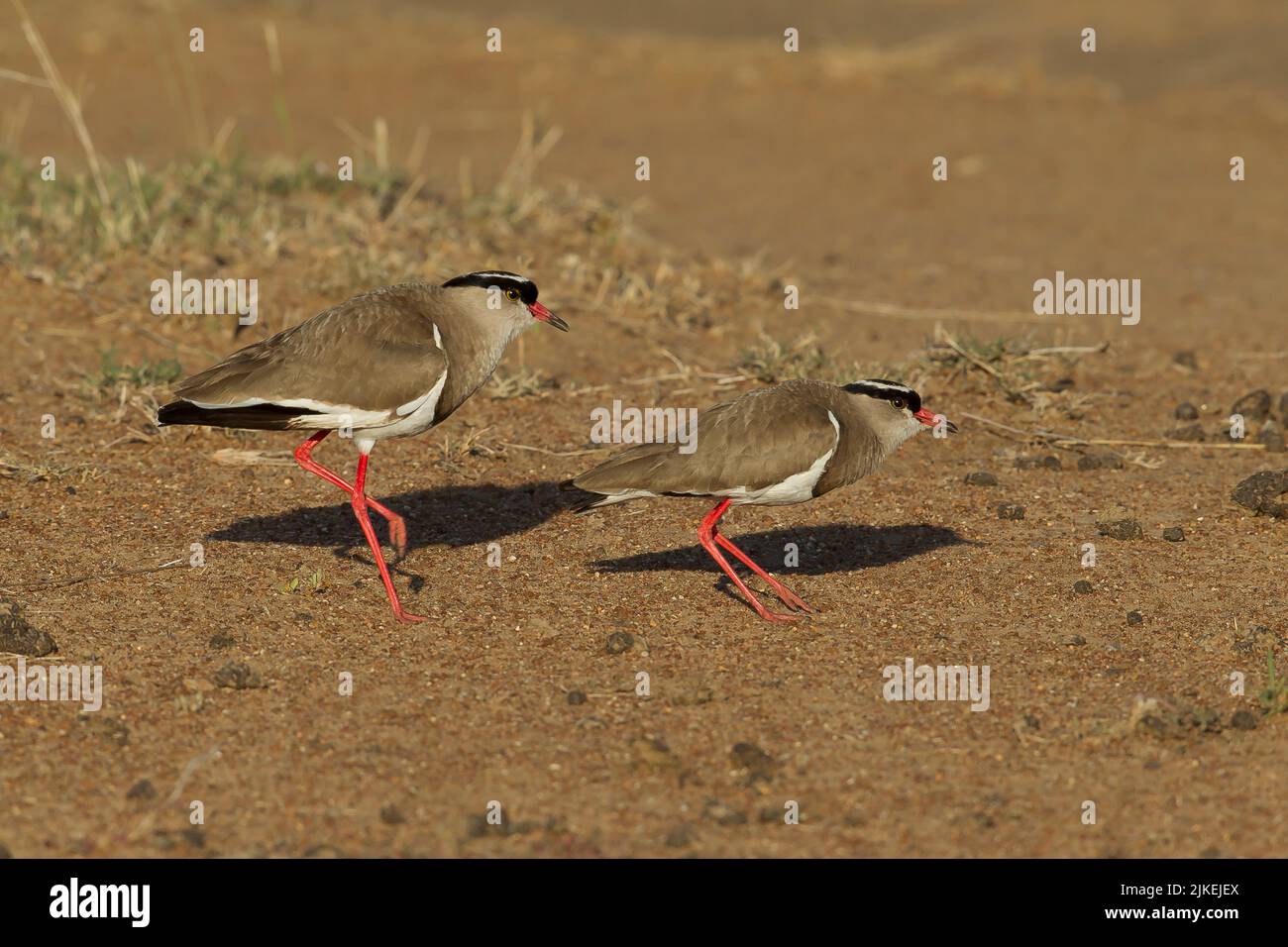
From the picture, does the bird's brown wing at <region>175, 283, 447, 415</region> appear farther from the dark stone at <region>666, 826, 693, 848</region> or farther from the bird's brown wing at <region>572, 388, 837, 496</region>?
the dark stone at <region>666, 826, 693, 848</region>

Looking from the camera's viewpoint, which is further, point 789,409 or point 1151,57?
point 1151,57

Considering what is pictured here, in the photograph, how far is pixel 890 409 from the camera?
7.32 m

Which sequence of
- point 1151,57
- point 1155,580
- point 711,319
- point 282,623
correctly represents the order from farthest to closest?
point 1151,57 < point 711,319 < point 1155,580 < point 282,623

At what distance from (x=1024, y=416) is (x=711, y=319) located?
2382mm

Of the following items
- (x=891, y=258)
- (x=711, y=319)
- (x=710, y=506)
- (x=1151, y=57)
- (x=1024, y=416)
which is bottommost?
(x=710, y=506)

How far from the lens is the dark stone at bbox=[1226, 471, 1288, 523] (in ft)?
26.0

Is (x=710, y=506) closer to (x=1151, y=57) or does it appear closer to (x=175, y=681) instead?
(x=175, y=681)

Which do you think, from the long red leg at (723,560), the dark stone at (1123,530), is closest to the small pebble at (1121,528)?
the dark stone at (1123,530)

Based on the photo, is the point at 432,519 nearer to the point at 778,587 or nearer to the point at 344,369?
the point at 344,369

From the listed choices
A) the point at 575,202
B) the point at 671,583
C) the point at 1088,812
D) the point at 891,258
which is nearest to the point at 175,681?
the point at 671,583

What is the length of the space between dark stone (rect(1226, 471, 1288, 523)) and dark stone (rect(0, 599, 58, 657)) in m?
5.62

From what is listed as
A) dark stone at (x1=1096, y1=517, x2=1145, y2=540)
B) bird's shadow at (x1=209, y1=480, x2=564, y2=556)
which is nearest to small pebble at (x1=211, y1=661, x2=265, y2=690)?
bird's shadow at (x1=209, y1=480, x2=564, y2=556)

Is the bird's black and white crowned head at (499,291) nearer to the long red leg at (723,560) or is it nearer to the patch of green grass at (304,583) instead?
the long red leg at (723,560)

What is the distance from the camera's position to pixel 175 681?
6203 millimetres
